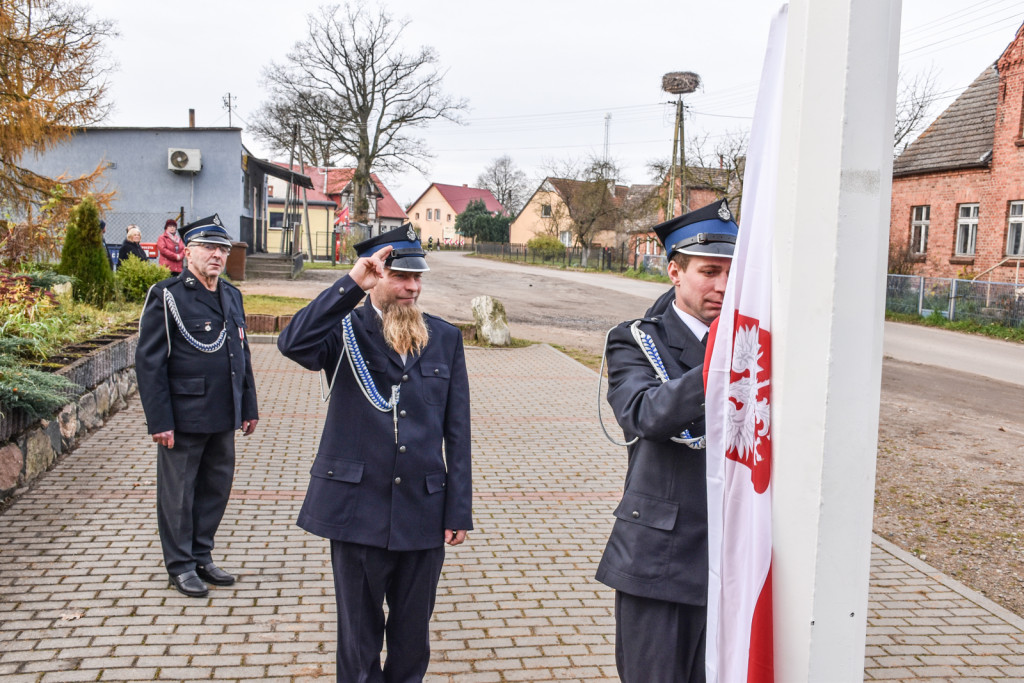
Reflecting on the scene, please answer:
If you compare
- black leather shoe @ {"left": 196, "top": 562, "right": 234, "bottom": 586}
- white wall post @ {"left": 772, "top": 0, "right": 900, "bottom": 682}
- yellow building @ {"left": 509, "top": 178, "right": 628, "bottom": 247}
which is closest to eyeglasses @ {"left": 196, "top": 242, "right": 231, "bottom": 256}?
black leather shoe @ {"left": 196, "top": 562, "right": 234, "bottom": 586}

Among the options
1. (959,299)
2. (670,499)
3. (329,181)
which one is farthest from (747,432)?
(329,181)

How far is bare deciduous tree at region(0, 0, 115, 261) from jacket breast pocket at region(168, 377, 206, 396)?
39.6 feet

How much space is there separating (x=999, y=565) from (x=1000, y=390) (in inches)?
376

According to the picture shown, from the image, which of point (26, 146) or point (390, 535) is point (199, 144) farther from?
point (390, 535)

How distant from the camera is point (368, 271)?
3.22 m

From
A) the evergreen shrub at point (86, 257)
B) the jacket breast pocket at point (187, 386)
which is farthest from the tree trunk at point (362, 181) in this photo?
the jacket breast pocket at point (187, 386)

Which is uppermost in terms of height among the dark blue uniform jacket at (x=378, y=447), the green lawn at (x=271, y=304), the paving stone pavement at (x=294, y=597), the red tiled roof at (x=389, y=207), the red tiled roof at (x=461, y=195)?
the red tiled roof at (x=461, y=195)

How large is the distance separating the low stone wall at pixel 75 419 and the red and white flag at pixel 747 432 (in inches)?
237

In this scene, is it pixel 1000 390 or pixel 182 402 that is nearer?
pixel 182 402

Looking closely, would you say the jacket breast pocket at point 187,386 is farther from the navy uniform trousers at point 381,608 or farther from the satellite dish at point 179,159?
the satellite dish at point 179,159

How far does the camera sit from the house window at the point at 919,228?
29.2 metres

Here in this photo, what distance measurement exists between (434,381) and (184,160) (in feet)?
88.1

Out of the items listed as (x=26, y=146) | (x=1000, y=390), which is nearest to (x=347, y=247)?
(x=26, y=146)

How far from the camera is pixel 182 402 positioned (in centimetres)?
498
